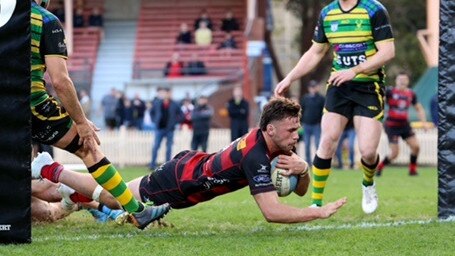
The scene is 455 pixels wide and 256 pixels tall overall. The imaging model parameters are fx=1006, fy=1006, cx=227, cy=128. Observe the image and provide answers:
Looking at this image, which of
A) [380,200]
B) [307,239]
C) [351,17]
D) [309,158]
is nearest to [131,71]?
[309,158]

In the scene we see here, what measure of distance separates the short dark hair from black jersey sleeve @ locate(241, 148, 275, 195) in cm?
25

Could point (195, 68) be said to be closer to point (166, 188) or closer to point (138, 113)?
point (138, 113)

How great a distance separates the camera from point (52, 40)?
300 inches

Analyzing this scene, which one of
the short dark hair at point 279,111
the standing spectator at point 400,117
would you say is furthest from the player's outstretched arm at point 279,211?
the standing spectator at point 400,117

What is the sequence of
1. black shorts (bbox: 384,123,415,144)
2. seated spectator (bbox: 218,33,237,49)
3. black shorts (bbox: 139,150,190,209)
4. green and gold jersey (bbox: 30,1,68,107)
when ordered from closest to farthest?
1. green and gold jersey (bbox: 30,1,68,107)
2. black shorts (bbox: 139,150,190,209)
3. black shorts (bbox: 384,123,415,144)
4. seated spectator (bbox: 218,33,237,49)

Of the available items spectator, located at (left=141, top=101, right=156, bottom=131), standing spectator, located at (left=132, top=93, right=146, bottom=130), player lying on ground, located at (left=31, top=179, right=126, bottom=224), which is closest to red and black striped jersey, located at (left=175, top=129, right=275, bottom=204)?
player lying on ground, located at (left=31, top=179, right=126, bottom=224)

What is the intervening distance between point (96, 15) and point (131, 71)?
2.69 metres

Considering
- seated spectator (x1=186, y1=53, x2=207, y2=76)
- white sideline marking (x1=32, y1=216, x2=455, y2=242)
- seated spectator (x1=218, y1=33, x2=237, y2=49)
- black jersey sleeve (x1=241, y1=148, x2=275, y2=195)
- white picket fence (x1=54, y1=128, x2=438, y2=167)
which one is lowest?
white picket fence (x1=54, y1=128, x2=438, y2=167)

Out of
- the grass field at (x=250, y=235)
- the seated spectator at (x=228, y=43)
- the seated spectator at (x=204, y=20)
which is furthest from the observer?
the seated spectator at (x=204, y=20)

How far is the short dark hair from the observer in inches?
303

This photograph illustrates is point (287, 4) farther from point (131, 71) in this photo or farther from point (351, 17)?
point (351, 17)

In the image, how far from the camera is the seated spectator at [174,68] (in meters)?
31.3

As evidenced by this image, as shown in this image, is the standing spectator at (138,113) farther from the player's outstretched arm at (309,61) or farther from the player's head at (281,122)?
the player's head at (281,122)

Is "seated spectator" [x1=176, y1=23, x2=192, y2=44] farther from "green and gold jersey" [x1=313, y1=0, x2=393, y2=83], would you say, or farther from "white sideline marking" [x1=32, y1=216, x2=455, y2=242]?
"white sideline marking" [x1=32, y1=216, x2=455, y2=242]
